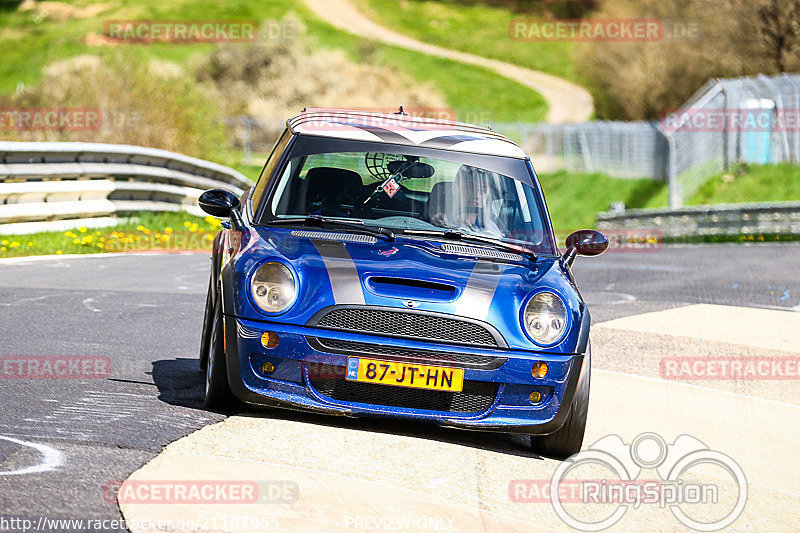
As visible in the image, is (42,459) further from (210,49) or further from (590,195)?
(210,49)

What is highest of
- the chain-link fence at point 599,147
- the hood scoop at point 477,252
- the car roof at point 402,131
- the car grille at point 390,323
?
the chain-link fence at point 599,147

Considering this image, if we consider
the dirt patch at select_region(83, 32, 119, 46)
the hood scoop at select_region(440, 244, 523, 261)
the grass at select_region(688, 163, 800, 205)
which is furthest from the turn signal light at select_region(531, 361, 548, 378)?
the dirt patch at select_region(83, 32, 119, 46)

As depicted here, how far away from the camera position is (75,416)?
615 centimetres

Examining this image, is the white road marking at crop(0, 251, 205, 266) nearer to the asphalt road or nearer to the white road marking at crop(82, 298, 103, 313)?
the asphalt road

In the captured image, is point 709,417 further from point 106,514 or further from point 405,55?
point 405,55

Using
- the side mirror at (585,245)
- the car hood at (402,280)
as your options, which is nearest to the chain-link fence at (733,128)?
the side mirror at (585,245)

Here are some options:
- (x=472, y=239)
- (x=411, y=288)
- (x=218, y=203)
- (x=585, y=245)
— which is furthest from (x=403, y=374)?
(x=218, y=203)

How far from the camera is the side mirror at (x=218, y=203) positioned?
23.9 feet

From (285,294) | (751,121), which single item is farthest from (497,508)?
(751,121)

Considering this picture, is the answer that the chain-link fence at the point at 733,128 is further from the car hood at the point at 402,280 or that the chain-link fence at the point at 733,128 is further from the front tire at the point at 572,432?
the car hood at the point at 402,280

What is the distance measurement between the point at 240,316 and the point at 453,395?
1.10 m

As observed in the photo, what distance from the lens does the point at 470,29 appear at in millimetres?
94188

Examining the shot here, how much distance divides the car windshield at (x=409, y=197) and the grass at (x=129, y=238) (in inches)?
335

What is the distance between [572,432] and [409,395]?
914 mm
